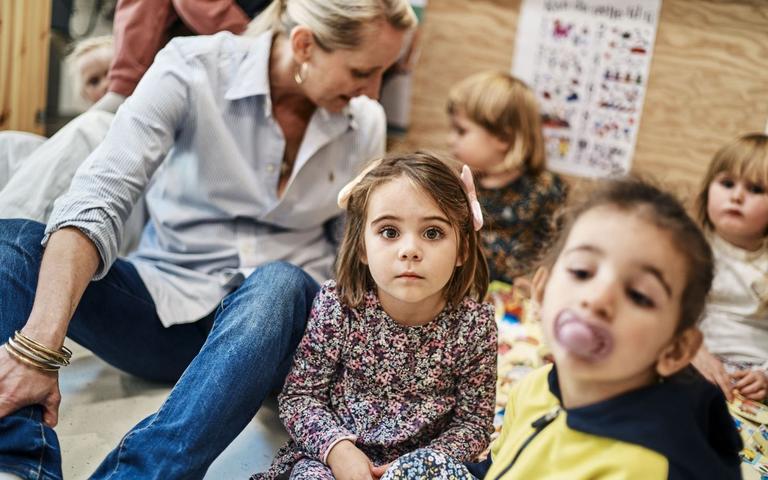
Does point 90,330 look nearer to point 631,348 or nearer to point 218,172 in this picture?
point 218,172

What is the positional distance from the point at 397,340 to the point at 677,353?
47 cm

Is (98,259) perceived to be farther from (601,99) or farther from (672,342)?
(601,99)

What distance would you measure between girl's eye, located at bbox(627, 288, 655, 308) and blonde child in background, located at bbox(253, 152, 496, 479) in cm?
39

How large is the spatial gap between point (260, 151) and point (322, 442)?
0.63 metres

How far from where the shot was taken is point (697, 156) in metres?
2.10

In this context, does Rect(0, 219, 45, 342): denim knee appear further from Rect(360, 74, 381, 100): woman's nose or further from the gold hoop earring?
Rect(360, 74, 381, 100): woman's nose

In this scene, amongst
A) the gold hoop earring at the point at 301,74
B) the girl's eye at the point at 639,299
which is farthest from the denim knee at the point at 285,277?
the girl's eye at the point at 639,299

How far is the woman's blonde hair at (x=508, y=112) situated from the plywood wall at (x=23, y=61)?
3.78 feet

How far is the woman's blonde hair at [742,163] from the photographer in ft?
5.58

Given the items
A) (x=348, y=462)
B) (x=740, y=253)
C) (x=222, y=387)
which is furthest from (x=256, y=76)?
(x=740, y=253)

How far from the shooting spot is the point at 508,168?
2154 millimetres

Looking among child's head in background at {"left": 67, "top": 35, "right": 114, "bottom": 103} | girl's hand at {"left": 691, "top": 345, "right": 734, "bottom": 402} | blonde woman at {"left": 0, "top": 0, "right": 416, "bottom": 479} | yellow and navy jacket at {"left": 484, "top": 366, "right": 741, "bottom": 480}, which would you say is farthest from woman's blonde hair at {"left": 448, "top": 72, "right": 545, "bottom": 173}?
yellow and navy jacket at {"left": 484, "top": 366, "right": 741, "bottom": 480}

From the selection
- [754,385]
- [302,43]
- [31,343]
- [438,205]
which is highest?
[302,43]

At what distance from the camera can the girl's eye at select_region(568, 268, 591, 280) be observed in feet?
2.71
